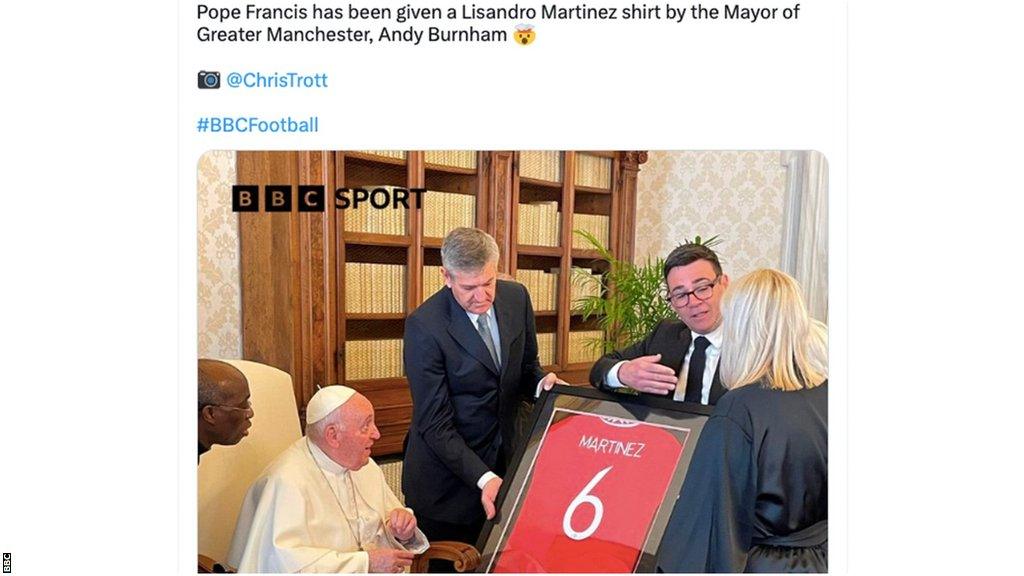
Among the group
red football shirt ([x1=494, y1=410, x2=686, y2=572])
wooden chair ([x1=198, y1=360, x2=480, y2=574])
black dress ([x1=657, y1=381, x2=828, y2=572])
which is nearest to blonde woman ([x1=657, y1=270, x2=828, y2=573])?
black dress ([x1=657, y1=381, x2=828, y2=572])

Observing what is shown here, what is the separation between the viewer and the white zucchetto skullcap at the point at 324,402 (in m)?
2.64

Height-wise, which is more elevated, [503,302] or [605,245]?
[605,245]

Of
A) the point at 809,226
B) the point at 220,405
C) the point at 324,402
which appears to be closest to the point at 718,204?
the point at 809,226

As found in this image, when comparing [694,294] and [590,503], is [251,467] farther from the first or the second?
[694,294]

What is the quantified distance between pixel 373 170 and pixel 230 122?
423 mm

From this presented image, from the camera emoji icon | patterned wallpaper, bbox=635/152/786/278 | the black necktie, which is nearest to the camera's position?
the camera emoji icon

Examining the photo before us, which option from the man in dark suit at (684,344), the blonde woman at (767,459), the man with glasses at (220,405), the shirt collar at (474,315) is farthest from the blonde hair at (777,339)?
the man with glasses at (220,405)

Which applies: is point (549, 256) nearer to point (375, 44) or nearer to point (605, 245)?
point (605, 245)

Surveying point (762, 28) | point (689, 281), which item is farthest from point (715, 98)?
point (689, 281)

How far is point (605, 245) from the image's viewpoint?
9.23ft

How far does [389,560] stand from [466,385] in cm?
58

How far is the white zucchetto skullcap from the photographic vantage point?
2.64 m

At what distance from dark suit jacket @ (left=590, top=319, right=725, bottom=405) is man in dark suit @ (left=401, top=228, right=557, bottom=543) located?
16cm

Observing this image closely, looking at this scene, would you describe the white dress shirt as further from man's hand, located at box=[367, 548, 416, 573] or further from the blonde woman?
man's hand, located at box=[367, 548, 416, 573]
